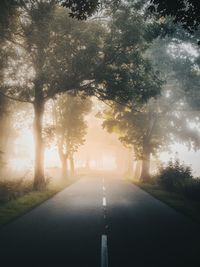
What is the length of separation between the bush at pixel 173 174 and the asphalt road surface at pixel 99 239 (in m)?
12.3

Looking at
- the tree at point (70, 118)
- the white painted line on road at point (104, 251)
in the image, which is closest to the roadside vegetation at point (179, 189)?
the white painted line on road at point (104, 251)

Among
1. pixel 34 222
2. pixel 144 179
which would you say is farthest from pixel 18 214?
pixel 144 179

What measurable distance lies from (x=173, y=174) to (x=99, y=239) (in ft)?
64.0

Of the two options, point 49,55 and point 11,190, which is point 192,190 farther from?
point 49,55

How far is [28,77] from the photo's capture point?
961 inches

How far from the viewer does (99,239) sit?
30.1 ft

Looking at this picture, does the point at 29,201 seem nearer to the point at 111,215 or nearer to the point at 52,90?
the point at 111,215

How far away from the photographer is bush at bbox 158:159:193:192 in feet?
86.6

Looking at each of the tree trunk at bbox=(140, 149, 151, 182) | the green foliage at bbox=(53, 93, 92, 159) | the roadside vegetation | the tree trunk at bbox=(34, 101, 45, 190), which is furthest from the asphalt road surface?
the green foliage at bbox=(53, 93, 92, 159)

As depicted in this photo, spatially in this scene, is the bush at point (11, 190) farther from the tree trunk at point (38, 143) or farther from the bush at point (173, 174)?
the bush at point (173, 174)

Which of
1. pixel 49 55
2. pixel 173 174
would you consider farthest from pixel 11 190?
pixel 173 174

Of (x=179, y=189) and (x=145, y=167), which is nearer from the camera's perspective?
(x=179, y=189)

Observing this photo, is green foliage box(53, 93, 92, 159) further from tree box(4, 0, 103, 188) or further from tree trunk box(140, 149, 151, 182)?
tree box(4, 0, 103, 188)

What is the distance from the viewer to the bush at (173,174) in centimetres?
2639
